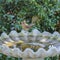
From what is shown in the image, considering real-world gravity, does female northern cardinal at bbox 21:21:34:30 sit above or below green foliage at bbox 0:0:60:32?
below

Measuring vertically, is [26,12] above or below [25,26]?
above

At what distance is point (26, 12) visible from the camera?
4191 mm

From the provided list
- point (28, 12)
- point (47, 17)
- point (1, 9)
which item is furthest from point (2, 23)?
point (47, 17)

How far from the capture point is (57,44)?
3275 mm

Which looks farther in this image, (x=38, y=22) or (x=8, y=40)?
(x=38, y=22)

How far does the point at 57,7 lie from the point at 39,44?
128 centimetres

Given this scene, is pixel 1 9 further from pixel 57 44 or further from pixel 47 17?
pixel 57 44

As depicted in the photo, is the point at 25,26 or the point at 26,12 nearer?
the point at 25,26

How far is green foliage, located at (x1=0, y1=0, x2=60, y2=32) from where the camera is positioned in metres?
4.03

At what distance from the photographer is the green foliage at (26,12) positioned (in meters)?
4.03

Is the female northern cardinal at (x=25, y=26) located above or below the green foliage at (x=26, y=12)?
below

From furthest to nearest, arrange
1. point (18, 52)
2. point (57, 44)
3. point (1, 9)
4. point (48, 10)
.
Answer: point (48, 10) → point (1, 9) → point (57, 44) → point (18, 52)

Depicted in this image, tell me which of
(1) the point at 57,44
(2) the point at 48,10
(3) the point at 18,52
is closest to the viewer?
(3) the point at 18,52

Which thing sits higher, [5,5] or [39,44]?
[5,5]
